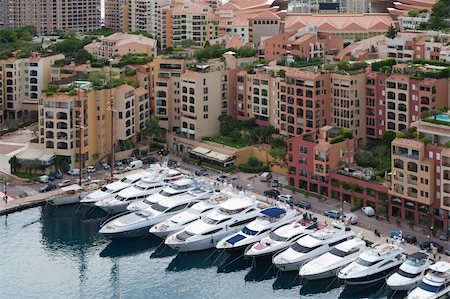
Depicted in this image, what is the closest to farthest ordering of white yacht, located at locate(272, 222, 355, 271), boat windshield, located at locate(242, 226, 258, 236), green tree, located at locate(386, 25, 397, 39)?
white yacht, located at locate(272, 222, 355, 271) → boat windshield, located at locate(242, 226, 258, 236) → green tree, located at locate(386, 25, 397, 39)

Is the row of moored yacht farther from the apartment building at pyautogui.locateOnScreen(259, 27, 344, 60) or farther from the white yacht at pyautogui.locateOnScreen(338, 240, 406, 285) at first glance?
the apartment building at pyautogui.locateOnScreen(259, 27, 344, 60)

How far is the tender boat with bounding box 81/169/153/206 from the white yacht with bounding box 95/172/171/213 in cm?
40

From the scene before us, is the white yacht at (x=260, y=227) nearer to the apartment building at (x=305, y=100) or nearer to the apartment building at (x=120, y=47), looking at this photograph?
the apartment building at (x=305, y=100)

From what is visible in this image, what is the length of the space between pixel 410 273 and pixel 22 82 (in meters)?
34.4


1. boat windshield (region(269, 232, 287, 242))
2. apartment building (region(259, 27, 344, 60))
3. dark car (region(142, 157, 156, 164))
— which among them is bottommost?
boat windshield (region(269, 232, 287, 242))

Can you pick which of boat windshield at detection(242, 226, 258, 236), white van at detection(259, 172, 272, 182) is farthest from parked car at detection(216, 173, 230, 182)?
boat windshield at detection(242, 226, 258, 236)

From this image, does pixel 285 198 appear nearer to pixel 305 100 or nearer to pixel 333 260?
pixel 305 100

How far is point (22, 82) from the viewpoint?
62.0m

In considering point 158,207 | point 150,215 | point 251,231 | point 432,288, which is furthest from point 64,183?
point 432,288

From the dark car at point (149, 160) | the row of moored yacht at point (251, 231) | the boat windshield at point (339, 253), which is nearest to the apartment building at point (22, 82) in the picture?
the dark car at point (149, 160)

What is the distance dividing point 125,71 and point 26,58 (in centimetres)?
782

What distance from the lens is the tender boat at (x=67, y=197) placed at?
46.4 metres

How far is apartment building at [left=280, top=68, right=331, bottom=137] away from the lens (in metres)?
49.6

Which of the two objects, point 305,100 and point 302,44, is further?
point 302,44
